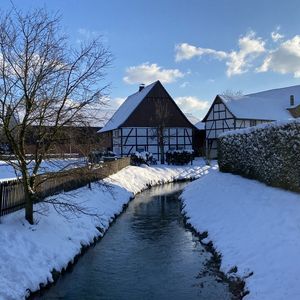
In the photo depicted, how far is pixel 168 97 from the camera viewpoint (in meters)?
45.7

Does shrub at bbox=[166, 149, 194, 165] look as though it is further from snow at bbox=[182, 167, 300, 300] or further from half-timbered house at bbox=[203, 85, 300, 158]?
snow at bbox=[182, 167, 300, 300]

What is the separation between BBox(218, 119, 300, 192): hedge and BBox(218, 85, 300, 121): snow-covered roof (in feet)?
82.0

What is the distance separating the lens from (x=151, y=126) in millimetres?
44625

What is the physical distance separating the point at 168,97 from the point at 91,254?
34.9m

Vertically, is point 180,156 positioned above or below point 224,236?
above

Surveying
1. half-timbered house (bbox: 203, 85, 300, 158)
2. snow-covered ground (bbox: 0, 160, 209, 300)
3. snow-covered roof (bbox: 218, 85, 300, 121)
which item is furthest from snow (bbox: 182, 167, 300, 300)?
snow-covered roof (bbox: 218, 85, 300, 121)

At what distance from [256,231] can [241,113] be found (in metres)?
35.2

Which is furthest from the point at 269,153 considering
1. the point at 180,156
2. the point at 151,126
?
the point at 151,126

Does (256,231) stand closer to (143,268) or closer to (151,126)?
(143,268)

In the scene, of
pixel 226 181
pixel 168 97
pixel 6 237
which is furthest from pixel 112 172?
pixel 168 97

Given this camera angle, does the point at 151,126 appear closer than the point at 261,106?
Yes

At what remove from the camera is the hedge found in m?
13.5

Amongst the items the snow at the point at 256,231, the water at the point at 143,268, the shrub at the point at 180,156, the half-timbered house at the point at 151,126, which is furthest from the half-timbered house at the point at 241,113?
the water at the point at 143,268

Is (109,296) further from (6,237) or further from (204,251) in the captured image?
(204,251)
